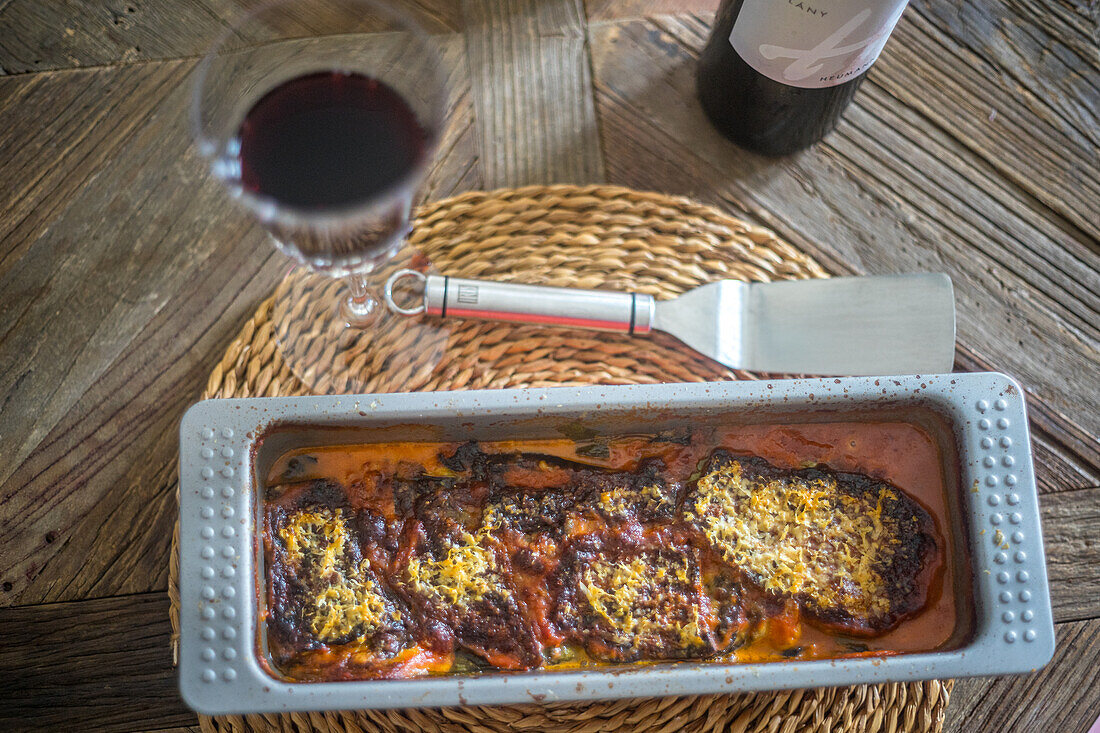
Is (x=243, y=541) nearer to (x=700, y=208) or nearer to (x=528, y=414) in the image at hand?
(x=528, y=414)

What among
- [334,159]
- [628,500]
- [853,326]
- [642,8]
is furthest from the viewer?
[642,8]

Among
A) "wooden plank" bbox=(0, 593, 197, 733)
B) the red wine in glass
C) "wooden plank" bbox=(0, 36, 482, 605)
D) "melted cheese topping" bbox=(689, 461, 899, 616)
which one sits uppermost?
the red wine in glass

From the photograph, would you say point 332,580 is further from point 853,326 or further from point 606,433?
point 853,326

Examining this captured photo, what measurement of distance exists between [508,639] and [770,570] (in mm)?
321

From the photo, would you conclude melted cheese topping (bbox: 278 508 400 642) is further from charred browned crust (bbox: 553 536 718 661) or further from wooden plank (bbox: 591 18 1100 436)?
wooden plank (bbox: 591 18 1100 436)

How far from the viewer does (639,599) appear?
960 mm

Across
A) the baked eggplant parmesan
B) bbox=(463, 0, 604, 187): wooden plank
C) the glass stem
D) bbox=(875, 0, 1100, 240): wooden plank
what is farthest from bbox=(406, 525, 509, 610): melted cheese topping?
bbox=(875, 0, 1100, 240): wooden plank

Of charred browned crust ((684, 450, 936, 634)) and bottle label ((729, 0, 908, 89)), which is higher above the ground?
bottle label ((729, 0, 908, 89))

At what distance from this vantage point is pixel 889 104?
1299 millimetres

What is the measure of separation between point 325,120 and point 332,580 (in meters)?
0.53

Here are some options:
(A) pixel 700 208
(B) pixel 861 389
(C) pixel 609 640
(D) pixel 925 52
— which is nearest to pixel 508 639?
(C) pixel 609 640

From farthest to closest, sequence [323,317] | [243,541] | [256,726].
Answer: [323,317] < [256,726] < [243,541]

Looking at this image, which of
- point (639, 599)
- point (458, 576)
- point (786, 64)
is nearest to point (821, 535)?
point (639, 599)

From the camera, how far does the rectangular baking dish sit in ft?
2.83
